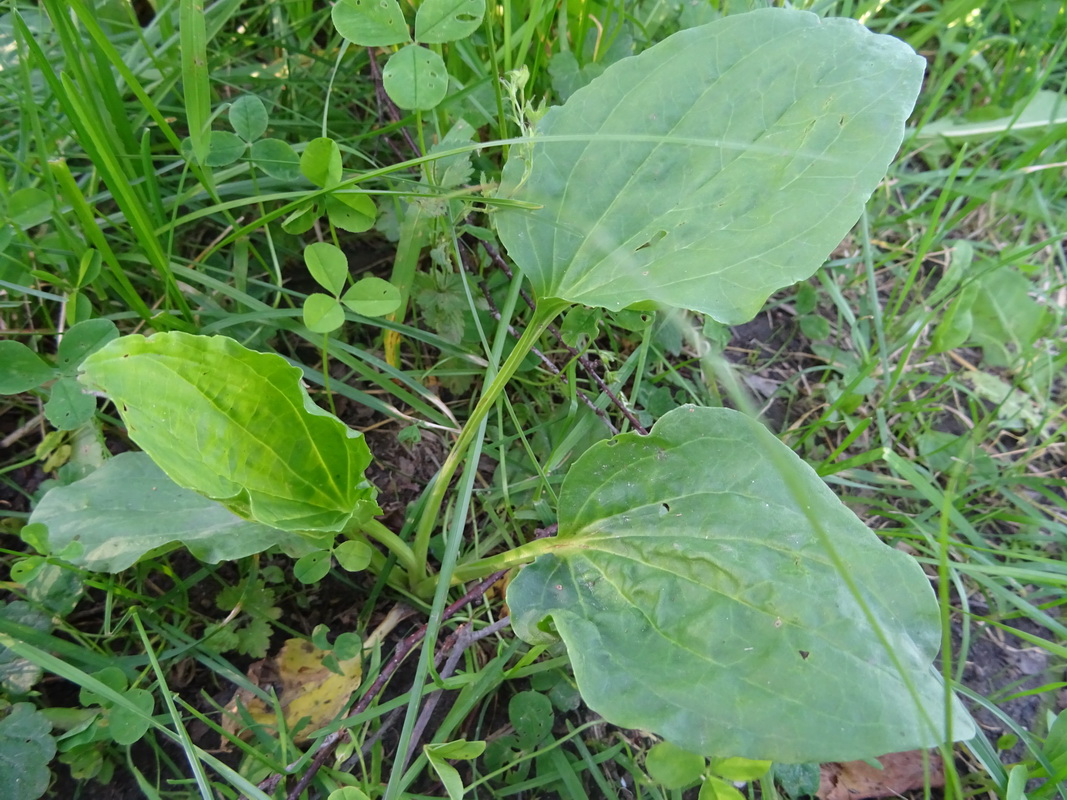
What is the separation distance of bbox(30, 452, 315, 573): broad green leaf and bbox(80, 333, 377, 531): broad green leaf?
128 mm

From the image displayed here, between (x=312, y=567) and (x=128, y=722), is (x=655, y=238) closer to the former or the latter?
(x=312, y=567)

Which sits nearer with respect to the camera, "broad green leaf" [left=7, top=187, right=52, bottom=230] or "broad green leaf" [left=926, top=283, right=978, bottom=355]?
"broad green leaf" [left=7, top=187, right=52, bottom=230]

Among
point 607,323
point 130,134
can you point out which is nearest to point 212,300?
point 130,134

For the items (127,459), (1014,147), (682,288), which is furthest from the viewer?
(1014,147)

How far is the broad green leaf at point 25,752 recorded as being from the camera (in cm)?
126

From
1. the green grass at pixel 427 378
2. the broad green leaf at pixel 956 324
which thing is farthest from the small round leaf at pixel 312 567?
the broad green leaf at pixel 956 324

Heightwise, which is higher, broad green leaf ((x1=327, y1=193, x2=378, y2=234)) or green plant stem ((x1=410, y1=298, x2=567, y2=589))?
broad green leaf ((x1=327, y1=193, x2=378, y2=234))

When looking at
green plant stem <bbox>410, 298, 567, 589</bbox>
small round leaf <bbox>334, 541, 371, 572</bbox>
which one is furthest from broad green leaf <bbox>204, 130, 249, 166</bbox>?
small round leaf <bbox>334, 541, 371, 572</bbox>

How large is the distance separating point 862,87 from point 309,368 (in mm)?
1344

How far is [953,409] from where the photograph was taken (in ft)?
7.02

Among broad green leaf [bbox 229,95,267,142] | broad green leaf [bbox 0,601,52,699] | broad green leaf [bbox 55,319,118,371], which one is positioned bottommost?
broad green leaf [bbox 0,601,52,699]

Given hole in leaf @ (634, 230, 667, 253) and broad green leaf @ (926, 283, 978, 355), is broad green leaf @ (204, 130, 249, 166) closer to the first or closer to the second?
hole in leaf @ (634, 230, 667, 253)

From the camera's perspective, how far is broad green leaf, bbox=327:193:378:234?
160 centimetres

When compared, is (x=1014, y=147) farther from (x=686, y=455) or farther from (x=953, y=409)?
(x=686, y=455)
